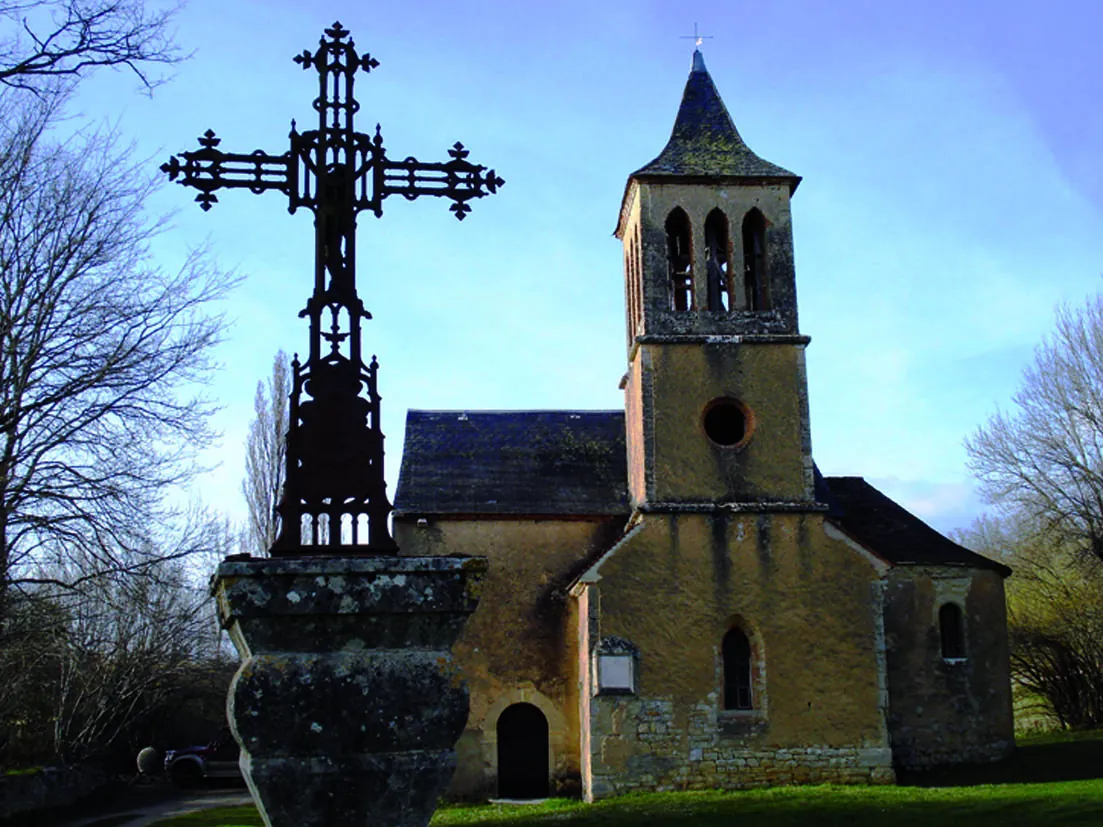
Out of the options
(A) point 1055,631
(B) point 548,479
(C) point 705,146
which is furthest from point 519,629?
(A) point 1055,631

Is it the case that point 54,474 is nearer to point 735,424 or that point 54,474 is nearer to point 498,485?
point 498,485

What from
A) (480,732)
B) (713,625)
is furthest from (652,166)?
(480,732)

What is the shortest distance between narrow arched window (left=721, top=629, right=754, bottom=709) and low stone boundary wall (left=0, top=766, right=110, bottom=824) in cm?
1233

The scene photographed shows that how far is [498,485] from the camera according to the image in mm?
23562

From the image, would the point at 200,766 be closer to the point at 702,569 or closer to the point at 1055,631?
the point at 702,569

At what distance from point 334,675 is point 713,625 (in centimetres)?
1664

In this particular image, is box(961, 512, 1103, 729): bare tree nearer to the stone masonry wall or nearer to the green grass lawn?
the green grass lawn

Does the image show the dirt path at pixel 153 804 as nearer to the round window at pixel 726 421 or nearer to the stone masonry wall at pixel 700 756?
the stone masonry wall at pixel 700 756

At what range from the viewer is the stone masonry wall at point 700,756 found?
19.3 meters

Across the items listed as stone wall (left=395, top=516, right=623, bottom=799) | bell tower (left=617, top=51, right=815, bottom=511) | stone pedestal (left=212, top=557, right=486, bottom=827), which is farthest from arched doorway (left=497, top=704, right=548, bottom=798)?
stone pedestal (left=212, top=557, right=486, bottom=827)

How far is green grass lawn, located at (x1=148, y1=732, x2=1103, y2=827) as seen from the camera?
49.6 feet

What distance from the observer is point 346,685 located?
13.0ft

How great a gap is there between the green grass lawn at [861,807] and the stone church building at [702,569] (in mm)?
901

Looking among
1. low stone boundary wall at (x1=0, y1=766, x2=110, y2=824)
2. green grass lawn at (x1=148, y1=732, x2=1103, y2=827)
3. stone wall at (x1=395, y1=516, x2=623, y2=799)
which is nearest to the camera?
green grass lawn at (x1=148, y1=732, x2=1103, y2=827)
